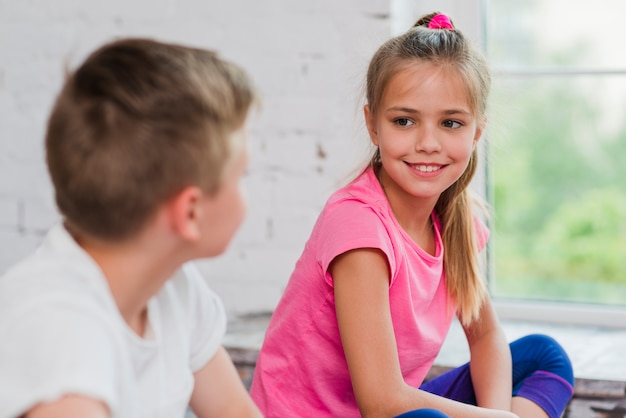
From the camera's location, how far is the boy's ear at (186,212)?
0.89 m

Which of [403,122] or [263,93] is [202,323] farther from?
[263,93]

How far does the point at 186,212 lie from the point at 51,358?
0.66 ft

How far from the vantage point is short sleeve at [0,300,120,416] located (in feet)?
2.56

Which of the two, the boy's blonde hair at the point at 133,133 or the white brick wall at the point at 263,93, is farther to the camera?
the white brick wall at the point at 263,93

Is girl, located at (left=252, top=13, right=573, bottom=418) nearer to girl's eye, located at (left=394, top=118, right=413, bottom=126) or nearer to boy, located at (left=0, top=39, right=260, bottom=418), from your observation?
girl's eye, located at (left=394, top=118, right=413, bottom=126)

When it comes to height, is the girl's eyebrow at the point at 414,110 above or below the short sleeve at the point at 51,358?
above

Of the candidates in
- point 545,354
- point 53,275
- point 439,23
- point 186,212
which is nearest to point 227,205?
point 186,212

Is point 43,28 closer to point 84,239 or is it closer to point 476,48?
point 476,48

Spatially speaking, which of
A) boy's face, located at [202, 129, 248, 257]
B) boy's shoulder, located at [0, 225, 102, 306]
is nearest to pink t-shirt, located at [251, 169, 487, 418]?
boy's face, located at [202, 129, 248, 257]

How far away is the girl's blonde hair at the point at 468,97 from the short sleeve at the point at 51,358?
2.29 feet

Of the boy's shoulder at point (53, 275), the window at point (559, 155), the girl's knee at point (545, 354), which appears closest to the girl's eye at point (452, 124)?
the girl's knee at point (545, 354)

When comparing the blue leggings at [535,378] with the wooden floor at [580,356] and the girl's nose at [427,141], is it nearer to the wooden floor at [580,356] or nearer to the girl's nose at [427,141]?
the wooden floor at [580,356]

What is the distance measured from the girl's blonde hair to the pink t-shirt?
6 cm

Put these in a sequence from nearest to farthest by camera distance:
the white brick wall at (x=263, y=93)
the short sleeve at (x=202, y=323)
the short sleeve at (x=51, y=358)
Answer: the short sleeve at (x=51, y=358) → the short sleeve at (x=202, y=323) → the white brick wall at (x=263, y=93)
